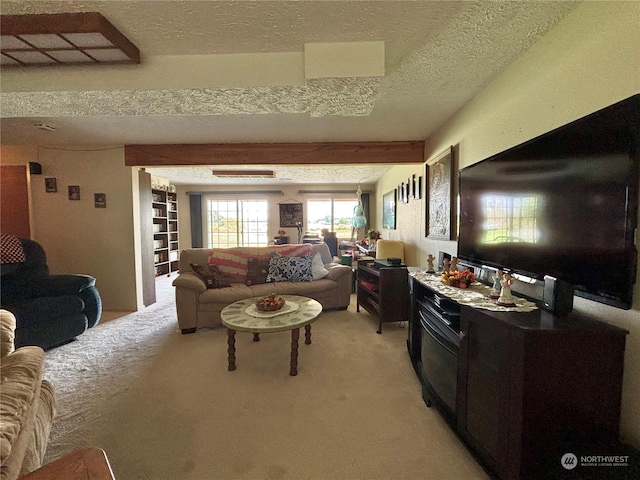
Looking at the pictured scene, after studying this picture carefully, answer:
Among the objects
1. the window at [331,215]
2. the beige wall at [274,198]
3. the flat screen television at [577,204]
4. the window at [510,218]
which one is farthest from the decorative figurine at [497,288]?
the window at [331,215]

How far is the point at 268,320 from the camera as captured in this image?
2146 millimetres

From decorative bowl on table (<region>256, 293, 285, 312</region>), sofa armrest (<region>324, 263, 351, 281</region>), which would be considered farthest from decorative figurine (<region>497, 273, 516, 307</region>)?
sofa armrest (<region>324, 263, 351, 281</region>)

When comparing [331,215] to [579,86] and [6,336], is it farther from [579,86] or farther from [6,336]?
[6,336]

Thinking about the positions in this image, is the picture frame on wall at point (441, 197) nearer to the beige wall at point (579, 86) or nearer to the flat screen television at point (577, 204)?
the beige wall at point (579, 86)

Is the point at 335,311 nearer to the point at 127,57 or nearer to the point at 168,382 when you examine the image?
the point at 168,382

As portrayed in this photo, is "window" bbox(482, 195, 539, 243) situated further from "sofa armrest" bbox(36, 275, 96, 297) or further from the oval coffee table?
"sofa armrest" bbox(36, 275, 96, 297)

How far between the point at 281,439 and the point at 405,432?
0.68 meters

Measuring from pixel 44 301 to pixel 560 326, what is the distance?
3.69m

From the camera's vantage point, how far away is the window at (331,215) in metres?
7.36

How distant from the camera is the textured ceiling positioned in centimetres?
129

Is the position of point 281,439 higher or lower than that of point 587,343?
lower

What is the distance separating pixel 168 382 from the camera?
2.01 m

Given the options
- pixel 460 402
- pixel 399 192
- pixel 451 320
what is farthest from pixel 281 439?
pixel 399 192

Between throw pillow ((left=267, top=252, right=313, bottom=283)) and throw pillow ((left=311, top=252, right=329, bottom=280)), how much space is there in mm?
55
